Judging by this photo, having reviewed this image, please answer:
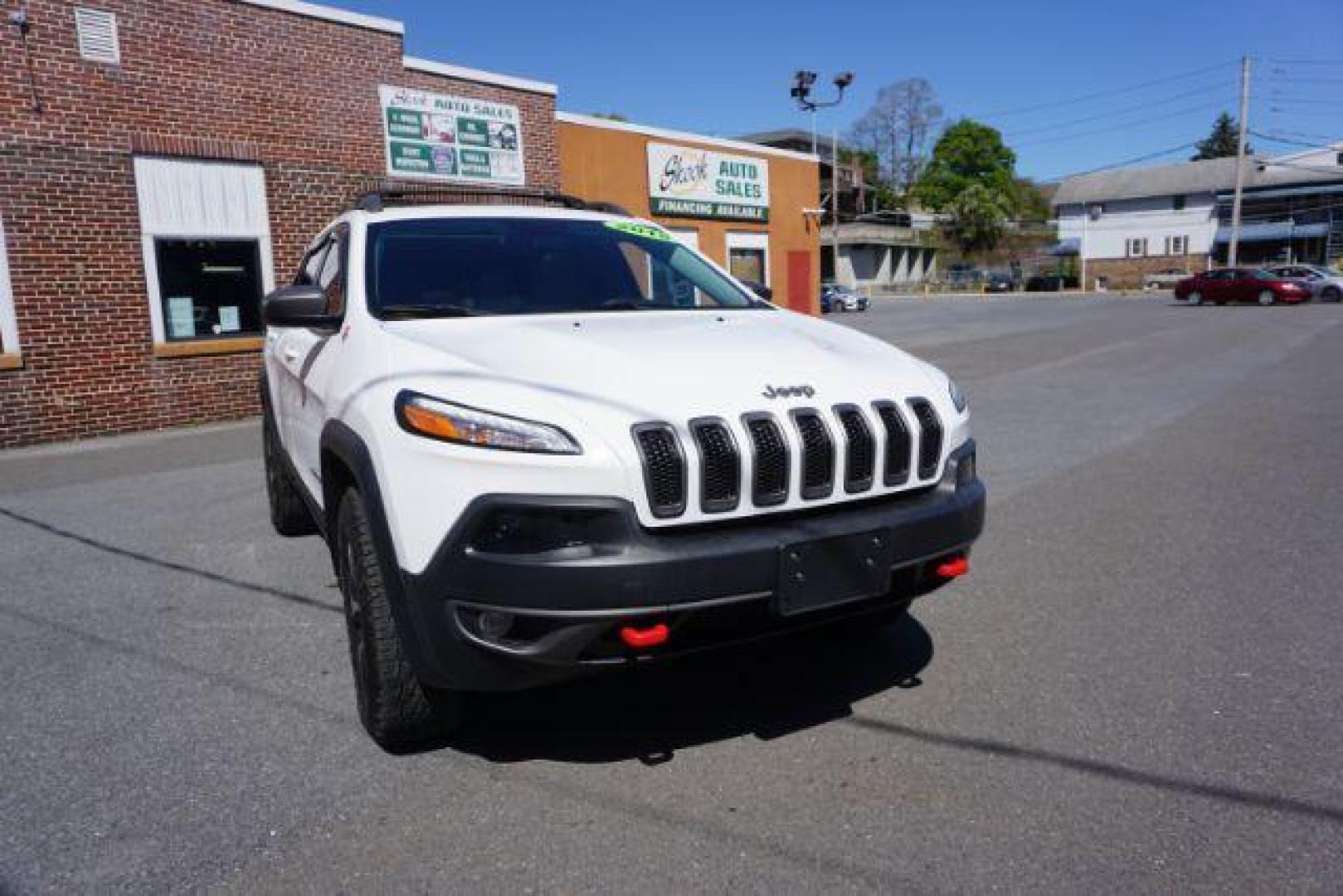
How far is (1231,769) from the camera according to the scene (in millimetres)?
2834

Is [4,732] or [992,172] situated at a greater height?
[992,172]

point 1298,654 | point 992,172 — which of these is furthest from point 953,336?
point 992,172

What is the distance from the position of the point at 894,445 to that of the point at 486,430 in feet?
3.95

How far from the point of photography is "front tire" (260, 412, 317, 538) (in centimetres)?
550

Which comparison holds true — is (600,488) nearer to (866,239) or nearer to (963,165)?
(866,239)

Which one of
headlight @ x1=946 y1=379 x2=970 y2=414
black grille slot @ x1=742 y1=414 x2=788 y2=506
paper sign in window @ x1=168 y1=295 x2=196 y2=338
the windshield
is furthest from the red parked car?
black grille slot @ x1=742 y1=414 x2=788 y2=506

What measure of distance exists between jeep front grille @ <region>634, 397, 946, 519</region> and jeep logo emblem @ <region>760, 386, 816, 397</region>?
0.06 m

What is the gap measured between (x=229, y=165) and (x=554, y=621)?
10710 mm

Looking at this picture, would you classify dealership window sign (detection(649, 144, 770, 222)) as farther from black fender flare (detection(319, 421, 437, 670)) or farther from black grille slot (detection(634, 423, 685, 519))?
black grille slot (detection(634, 423, 685, 519))

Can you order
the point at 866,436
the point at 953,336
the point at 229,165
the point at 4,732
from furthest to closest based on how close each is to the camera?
the point at 953,336 → the point at 229,165 → the point at 4,732 → the point at 866,436

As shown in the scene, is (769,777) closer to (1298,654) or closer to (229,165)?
(1298,654)

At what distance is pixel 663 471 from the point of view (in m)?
2.51

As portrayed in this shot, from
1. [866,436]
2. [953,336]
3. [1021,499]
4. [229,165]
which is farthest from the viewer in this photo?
[953,336]

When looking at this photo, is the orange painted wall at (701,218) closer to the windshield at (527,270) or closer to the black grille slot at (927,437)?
the windshield at (527,270)
